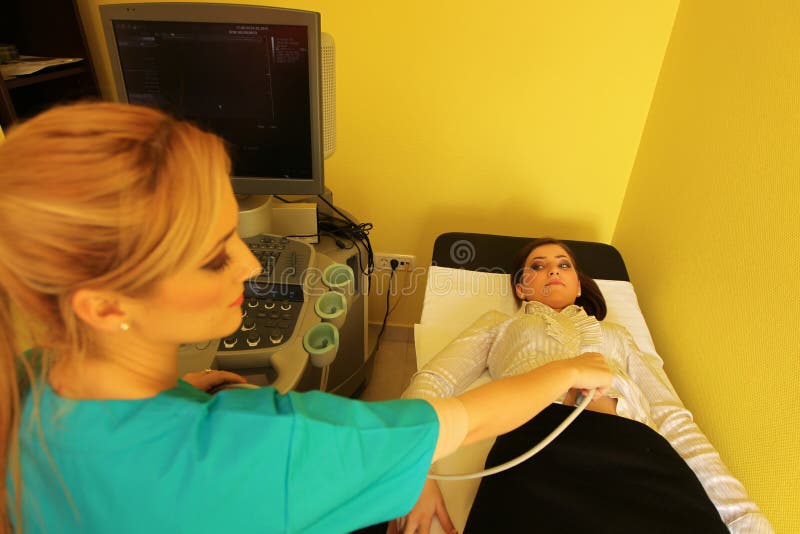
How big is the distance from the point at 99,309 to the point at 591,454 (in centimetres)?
86

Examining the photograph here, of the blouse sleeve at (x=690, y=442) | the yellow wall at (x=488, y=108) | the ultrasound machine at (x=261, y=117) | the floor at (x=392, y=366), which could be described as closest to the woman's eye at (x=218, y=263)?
the ultrasound machine at (x=261, y=117)

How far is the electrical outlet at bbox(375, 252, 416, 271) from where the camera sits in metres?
1.93

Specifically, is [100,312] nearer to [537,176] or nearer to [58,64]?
[58,64]

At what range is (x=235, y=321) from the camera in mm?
622

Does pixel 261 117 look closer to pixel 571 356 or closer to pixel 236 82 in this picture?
pixel 236 82

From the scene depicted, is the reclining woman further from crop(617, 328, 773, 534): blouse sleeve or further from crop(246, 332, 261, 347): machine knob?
crop(246, 332, 261, 347): machine knob

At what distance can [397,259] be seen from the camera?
1941mm

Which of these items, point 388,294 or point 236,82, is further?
point 388,294

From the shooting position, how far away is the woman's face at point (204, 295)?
0.52 metres

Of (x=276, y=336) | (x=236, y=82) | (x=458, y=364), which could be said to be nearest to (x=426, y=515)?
(x=458, y=364)

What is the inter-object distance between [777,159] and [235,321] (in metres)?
1.09

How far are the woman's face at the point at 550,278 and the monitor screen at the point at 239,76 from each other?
642mm

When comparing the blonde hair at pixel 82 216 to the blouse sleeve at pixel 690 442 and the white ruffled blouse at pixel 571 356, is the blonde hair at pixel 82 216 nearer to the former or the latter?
the white ruffled blouse at pixel 571 356

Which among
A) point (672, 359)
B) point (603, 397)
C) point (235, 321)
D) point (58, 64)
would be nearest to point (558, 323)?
point (603, 397)
